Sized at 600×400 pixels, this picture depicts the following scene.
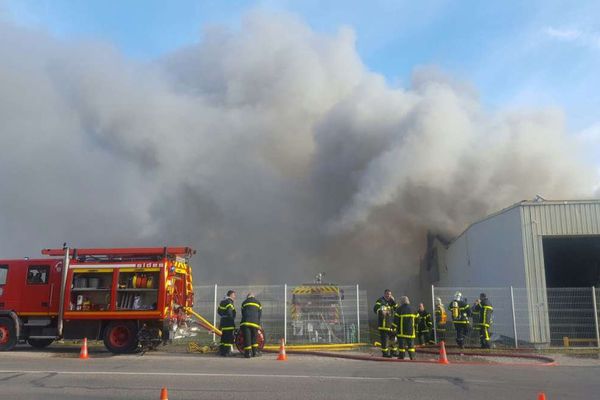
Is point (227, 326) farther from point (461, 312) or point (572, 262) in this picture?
point (572, 262)

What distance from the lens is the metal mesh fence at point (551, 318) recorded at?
516 inches

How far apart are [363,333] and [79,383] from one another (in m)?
7.92

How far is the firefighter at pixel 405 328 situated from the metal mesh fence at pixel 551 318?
381 centimetres

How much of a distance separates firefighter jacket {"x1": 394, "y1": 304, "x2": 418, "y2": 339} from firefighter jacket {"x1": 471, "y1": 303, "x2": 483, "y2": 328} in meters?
3.07

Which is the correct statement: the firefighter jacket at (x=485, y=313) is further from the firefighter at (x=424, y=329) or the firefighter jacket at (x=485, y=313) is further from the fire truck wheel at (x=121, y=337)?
the fire truck wheel at (x=121, y=337)

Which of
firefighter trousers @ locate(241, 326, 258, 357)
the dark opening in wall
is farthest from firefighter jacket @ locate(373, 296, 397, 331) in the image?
the dark opening in wall

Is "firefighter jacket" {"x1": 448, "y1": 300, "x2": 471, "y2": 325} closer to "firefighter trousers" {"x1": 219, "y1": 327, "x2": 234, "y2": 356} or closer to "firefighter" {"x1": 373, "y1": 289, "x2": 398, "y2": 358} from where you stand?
"firefighter" {"x1": 373, "y1": 289, "x2": 398, "y2": 358}

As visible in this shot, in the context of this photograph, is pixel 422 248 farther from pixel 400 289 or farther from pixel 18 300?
pixel 18 300

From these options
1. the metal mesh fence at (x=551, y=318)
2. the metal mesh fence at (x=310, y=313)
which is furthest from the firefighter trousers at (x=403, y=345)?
the metal mesh fence at (x=551, y=318)

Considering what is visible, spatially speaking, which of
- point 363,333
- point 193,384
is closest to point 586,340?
point 363,333

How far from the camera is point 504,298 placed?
1384cm

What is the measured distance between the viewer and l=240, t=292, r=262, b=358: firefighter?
1088 cm

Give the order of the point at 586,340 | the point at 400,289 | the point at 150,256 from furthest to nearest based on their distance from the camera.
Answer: the point at 400,289, the point at 586,340, the point at 150,256

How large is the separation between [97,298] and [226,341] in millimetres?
3034
